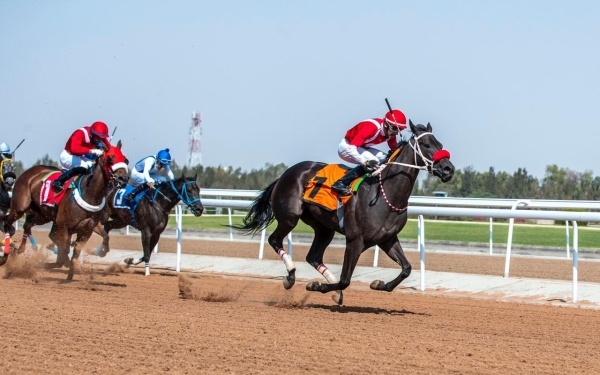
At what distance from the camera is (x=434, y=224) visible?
24.7 meters

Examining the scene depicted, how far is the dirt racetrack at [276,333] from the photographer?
17.3 ft

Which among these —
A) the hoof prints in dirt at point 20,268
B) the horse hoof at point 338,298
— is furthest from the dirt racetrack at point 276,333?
the hoof prints in dirt at point 20,268

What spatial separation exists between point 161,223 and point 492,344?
7.31m

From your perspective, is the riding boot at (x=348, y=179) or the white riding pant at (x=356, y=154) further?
the white riding pant at (x=356, y=154)

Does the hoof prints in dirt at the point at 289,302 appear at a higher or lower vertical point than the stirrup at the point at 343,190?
lower

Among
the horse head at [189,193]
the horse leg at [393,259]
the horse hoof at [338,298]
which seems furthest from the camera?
the horse head at [189,193]

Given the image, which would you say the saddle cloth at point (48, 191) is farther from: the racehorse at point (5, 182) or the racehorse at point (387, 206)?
the racehorse at point (387, 206)

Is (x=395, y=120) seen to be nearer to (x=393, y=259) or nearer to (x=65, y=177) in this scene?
(x=393, y=259)

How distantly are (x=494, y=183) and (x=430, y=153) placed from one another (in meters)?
27.2

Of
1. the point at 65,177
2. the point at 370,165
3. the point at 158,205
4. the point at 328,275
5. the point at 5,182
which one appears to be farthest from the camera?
the point at 5,182

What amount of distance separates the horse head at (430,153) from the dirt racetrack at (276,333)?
4.43 feet

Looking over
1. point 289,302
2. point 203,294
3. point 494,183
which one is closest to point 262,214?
point 203,294

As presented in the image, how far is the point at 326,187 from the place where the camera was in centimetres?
854

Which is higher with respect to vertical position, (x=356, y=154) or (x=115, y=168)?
(x=356, y=154)
